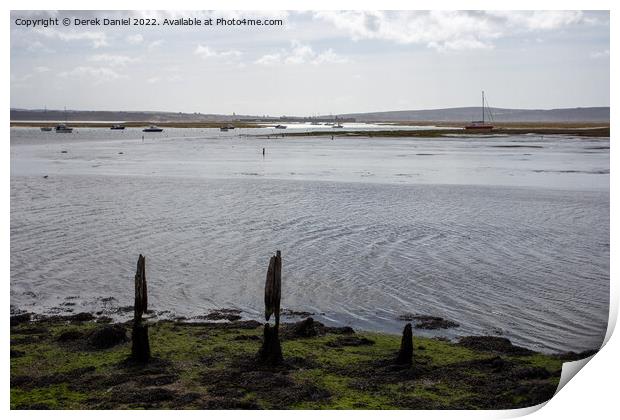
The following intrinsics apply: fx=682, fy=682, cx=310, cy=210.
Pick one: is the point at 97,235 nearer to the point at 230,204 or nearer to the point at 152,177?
the point at 230,204

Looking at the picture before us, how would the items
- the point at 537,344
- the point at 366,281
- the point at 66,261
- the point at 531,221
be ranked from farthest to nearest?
the point at 531,221, the point at 66,261, the point at 366,281, the point at 537,344

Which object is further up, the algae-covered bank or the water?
the water

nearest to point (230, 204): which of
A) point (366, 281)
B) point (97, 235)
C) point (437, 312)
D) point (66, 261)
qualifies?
point (97, 235)

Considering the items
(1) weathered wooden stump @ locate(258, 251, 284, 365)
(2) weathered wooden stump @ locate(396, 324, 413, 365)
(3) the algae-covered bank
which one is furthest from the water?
(1) weathered wooden stump @ locate(258, 251, 284, 365)

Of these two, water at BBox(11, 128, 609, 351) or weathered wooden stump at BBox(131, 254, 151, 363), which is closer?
A: weathered wooden stump at BBox(131, 254, 151, 363)

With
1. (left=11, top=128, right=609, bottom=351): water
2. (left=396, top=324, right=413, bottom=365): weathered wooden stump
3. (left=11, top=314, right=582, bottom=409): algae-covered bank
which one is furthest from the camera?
(left=11, top=128, right=609, bottom=351): water

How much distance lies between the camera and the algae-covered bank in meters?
9.88

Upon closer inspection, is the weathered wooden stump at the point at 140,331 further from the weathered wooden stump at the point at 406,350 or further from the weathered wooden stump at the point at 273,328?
the weathered wooden stump at the point at 406,350

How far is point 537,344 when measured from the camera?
40.3ft

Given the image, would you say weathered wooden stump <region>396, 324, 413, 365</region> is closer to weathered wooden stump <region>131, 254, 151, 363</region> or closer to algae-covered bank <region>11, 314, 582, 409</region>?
algae-covered bank <region>11, 314, 582, 409</region>

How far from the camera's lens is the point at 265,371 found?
424 inches

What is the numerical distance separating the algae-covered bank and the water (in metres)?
1.23

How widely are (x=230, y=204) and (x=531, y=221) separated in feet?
40.2

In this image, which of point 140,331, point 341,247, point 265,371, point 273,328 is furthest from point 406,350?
point 341,247
